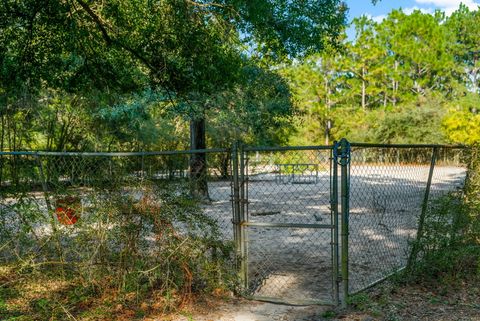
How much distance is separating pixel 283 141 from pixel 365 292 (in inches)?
1022

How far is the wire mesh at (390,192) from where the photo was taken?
5902mm

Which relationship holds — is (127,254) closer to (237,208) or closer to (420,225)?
(237,208)

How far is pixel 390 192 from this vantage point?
269 inches

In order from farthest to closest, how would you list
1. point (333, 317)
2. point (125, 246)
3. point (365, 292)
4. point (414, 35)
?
1. point (414, 35)
2. point (365, 292)
3. point (125, 246)
4. point (333, 317)

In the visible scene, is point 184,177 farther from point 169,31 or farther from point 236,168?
point 169,31

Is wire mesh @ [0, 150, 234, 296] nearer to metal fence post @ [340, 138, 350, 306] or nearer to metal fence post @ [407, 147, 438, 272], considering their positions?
metal fence post @ [340, 138, 350, 306]

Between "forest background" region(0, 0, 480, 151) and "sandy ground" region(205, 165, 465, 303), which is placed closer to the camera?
"sandy ground" region(205, 165, 465, 303)

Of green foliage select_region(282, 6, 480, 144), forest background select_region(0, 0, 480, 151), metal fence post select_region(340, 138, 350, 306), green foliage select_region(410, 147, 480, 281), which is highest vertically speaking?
green foliage select_region(282, 6, 480, 144)

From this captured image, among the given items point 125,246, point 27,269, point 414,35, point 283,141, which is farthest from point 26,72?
point 414,35

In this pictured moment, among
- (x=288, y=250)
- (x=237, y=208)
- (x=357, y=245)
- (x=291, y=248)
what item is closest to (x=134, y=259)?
(x=237, y=208)

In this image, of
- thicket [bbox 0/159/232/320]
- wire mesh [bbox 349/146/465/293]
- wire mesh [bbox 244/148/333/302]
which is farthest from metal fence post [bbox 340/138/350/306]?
thicket [bbox 0/159/232/320]

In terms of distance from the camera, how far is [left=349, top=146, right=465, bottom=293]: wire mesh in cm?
590

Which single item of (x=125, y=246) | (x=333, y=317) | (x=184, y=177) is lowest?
(x=333, y=317)

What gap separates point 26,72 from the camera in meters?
8.80
